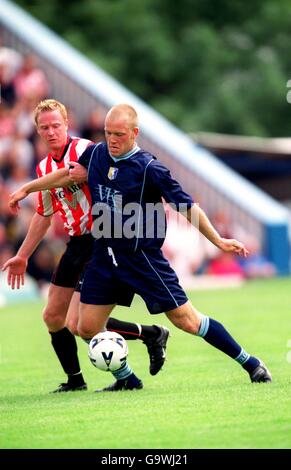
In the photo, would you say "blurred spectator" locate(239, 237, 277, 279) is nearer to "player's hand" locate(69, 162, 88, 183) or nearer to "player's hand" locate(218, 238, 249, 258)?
"player's hand" locate(69, 162, 88, 183)

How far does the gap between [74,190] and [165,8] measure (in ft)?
93.7

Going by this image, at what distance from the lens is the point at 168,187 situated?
26.0ft

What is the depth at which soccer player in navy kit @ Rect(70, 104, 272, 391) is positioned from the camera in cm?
793

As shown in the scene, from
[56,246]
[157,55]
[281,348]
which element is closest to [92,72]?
[56,246]

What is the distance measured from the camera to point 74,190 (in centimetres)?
855

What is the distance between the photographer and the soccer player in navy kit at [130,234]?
7930 mm

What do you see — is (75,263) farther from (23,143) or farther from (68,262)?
(23,143)

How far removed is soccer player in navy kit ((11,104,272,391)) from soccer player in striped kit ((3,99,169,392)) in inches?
13.1

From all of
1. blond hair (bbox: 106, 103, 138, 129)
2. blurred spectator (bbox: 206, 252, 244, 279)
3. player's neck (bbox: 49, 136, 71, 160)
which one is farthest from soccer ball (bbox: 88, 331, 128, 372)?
blurred spectator (bbox: 206, 252, 244, 279)

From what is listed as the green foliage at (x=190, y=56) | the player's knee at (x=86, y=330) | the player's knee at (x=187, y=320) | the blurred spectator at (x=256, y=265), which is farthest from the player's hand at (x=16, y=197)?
the green foliage at (x=190, y=56)

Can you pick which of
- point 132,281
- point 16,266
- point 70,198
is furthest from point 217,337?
point 16,266

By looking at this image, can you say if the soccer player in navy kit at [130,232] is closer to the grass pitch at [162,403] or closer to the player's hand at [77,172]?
the player's hand at [77,172]

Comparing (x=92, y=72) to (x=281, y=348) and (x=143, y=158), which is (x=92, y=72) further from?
(x=143, y=158)

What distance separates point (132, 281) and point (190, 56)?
27.7m
